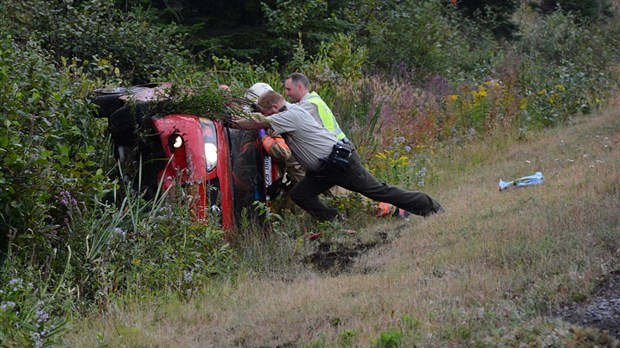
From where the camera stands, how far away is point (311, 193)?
10.2m

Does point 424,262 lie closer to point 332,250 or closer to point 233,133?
point 332,250

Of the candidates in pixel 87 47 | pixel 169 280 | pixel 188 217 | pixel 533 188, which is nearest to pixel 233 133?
pixel 188 217

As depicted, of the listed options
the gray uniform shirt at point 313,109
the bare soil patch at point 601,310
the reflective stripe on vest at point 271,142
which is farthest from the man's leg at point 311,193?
the bare soil patch at point 601,310

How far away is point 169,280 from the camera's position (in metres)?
7.79

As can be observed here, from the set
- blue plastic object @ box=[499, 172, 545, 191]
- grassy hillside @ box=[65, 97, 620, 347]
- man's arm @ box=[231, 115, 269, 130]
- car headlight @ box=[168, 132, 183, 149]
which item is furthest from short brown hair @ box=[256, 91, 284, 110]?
blue plastic object @ box=[499, 172, 545, 191]

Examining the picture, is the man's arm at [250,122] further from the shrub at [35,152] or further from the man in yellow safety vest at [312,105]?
the shrub at [35,152]

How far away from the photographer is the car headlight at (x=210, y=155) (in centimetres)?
938

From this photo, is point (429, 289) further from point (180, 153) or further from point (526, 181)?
point (526, 181)

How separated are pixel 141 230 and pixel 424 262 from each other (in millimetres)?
2270

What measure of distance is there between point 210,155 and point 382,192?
1.92 m

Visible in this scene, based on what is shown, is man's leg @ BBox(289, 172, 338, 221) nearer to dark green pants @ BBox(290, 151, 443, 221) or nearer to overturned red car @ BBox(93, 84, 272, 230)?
dark green pants @ BBox(290, 151, 443, 221)

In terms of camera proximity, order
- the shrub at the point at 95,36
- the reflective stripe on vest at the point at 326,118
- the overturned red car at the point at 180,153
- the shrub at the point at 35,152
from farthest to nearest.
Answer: the shrub at the point at 95,36 → the reflective stripe on vest at the point at 326,118 → the overturned red car at the point at 180,153 → the shrub at the point at 35,152

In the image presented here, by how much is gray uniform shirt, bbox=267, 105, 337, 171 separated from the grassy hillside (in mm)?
913

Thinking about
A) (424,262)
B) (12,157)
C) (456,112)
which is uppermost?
(12,157)
